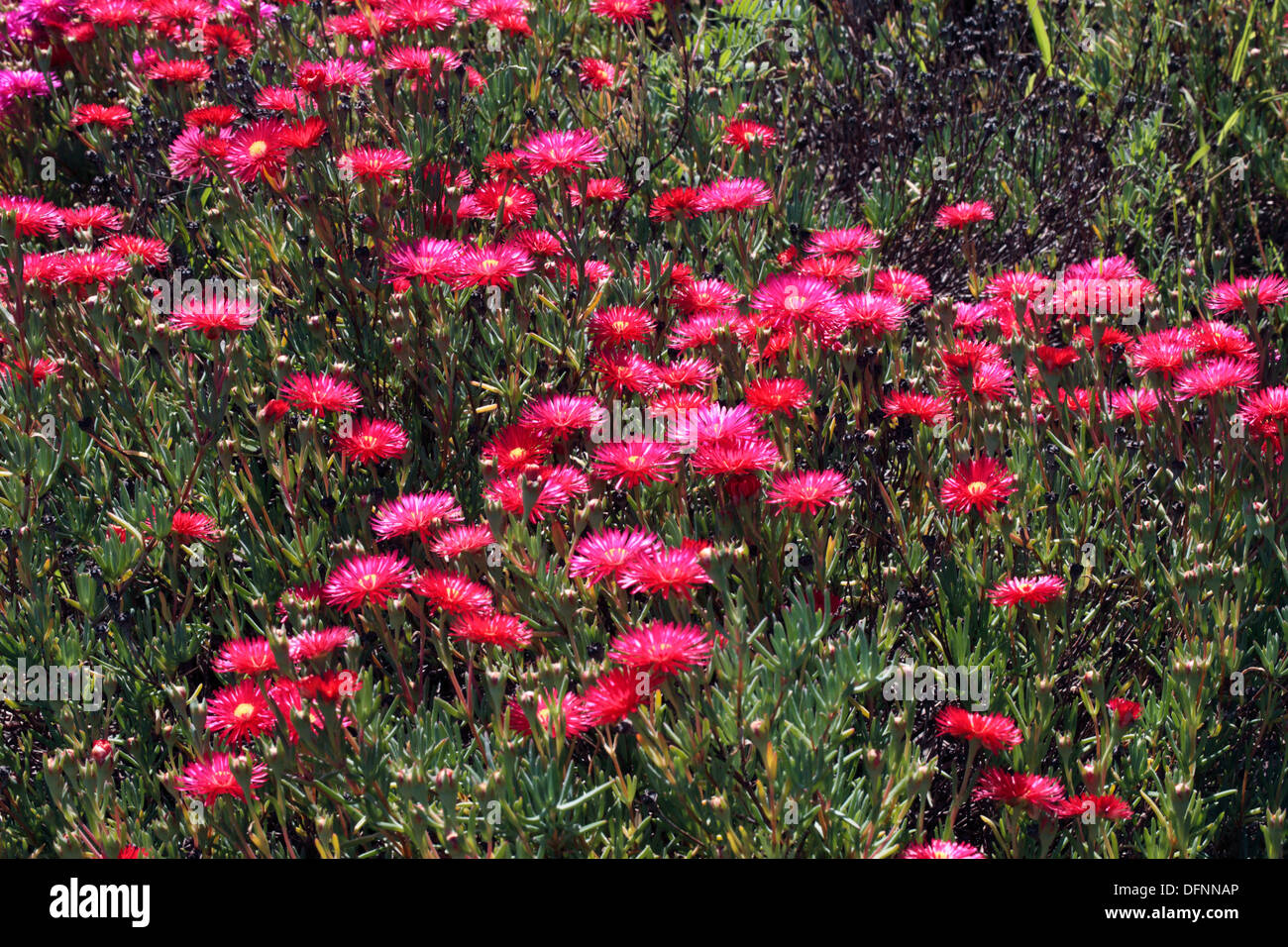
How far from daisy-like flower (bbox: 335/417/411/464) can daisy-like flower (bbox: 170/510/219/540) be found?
29cm

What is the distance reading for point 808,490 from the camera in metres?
1.95

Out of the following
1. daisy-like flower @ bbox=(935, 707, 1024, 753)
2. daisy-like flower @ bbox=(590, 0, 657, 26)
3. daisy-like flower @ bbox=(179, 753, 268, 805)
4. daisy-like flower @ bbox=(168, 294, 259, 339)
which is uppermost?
daisy-like flower @ bbox=(590, 0, 657, 26)

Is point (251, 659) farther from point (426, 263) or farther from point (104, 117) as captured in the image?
point (104, 117)

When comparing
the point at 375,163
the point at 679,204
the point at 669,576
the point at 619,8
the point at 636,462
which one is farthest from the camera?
the point at 619,8

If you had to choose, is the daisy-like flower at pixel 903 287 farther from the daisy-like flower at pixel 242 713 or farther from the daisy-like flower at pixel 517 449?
the daisy-like flower at pixel 242 713

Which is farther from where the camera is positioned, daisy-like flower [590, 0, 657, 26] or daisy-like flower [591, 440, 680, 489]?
daisy-like flower [590, 0, 657, 26]

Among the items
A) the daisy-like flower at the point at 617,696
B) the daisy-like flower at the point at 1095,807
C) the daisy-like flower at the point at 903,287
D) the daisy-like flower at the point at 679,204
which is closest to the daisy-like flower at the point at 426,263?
the daisy-like flower at the point at 679,204

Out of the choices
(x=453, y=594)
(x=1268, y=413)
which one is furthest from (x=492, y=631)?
(x=1268, y=413)

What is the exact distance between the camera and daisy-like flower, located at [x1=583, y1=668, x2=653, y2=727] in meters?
1.61

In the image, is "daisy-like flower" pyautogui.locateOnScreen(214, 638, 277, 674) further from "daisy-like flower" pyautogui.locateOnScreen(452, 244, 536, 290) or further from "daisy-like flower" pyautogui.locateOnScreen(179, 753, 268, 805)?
"daisy-like flower" pyautogui.locateOnScreen(452, 244, 536, 290)

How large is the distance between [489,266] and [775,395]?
641mm

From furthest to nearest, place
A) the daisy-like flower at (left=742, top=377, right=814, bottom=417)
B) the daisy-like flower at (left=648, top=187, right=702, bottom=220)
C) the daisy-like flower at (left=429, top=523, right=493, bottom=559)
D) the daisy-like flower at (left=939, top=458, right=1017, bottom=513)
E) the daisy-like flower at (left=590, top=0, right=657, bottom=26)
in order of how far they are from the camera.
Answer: the daisy-like flower at (left=590, top=0, right=657, bottom=26) → the daisy-like flower at (left=648, top=187, right=702, bottom=220) → the daisy-like flower at (left=742, top=377, right=814, bottom=417) → the daisy-like flower at (left=939, top=458, right=1017, bottom=513) → the daisy-like flower at (left=429, top=523, right=493, bottom=559)

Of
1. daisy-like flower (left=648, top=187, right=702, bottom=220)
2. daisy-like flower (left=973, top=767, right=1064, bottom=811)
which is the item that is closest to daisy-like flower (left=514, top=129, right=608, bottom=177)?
daisy-like flower (left=648, top=187, right=702, bottom=220)

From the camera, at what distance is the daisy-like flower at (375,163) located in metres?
2.46
